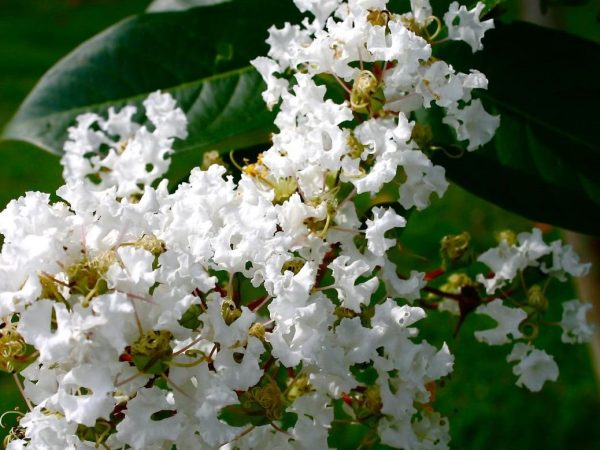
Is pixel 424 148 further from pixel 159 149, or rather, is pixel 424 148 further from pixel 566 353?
pixel 566 353

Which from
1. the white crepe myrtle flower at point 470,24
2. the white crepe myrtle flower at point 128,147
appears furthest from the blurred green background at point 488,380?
the white crepe myrtle flower at point 470,24

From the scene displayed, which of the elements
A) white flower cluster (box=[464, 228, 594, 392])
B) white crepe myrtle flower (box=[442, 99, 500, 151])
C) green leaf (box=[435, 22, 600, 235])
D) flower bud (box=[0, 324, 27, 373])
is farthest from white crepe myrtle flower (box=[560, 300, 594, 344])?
flower bud (box=[0, 324, 27, 373])

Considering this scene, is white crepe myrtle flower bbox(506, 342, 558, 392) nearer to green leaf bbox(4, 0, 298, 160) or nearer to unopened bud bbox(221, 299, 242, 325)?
unopened bud bbox(221, 299, 242, 325)

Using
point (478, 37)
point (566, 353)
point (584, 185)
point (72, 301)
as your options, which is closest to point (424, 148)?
point (478, 37)

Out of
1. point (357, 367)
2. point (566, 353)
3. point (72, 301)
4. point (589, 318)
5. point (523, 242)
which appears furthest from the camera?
point (566, 353)

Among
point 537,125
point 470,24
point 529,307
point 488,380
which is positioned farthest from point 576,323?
point 488,380

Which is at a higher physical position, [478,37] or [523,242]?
[478,37]
